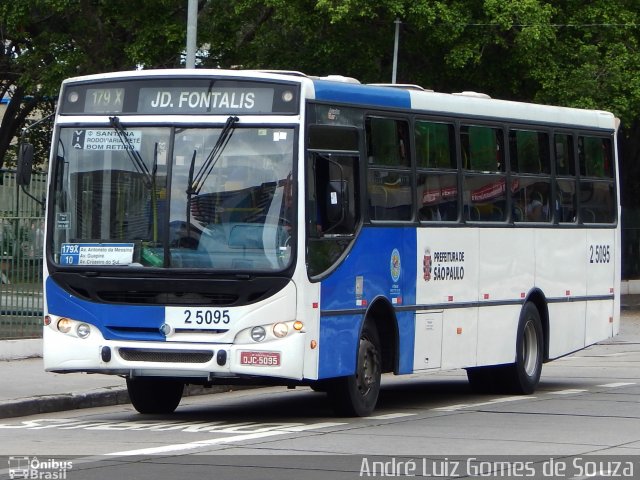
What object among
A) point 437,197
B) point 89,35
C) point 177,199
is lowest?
point 177,199

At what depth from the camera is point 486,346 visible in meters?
15.4

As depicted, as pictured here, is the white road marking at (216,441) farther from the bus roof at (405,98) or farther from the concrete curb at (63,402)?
the concrete curb at (63,402)

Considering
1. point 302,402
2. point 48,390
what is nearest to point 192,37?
point 48,390

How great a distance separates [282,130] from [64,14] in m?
25.0

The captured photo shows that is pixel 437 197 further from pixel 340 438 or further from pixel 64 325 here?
pixel 64 325

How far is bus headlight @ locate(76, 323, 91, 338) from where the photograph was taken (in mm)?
12539

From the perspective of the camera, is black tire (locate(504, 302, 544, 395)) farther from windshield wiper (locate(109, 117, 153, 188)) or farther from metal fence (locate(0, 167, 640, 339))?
metal fence (locate(0, 167, 640, 339))

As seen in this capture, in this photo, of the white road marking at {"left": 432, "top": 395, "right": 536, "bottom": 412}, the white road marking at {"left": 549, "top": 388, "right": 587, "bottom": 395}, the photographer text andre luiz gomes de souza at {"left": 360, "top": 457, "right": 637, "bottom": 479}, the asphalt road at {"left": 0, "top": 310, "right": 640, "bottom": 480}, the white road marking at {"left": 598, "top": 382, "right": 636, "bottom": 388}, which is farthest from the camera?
the white road marking at {"left": 598, "top": 382, "right": 636, "bottom": 388}

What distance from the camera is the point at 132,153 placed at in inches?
492

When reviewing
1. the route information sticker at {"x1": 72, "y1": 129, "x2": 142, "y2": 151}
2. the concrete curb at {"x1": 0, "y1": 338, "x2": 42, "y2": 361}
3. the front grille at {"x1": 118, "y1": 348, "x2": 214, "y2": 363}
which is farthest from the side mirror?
the concrete curb at {"x1": 0, "y1": 338, "x2": 42, "y2": 361}

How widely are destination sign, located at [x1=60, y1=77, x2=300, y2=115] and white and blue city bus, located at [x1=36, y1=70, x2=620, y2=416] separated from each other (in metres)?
0.01

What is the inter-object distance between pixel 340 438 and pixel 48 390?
4881 millimetres

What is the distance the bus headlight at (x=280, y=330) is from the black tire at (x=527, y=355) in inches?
188

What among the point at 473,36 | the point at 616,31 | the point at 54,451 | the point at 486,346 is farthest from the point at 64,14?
the point at 54,451
